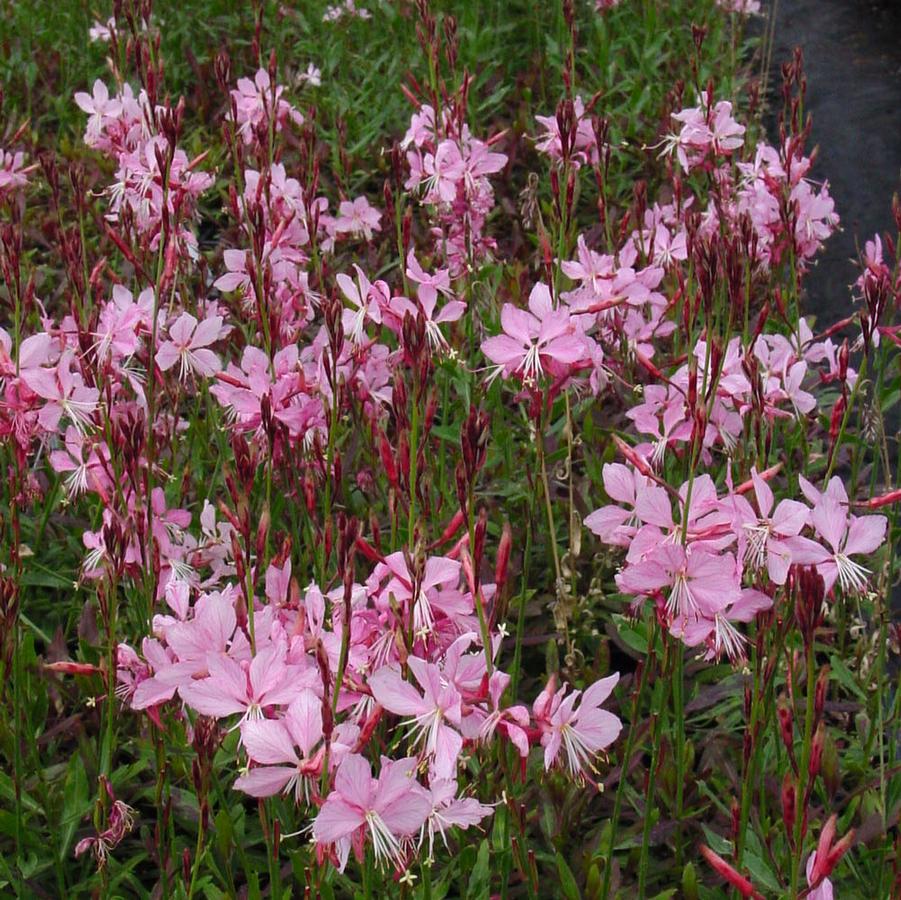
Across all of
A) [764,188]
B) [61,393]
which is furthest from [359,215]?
[61,393]

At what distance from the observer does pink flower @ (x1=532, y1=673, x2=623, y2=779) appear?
142 cm

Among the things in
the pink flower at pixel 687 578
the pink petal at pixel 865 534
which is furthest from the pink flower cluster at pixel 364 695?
the pink petal at pixel 865 534

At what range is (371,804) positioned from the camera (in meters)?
1.24

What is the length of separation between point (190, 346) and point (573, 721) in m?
1.19

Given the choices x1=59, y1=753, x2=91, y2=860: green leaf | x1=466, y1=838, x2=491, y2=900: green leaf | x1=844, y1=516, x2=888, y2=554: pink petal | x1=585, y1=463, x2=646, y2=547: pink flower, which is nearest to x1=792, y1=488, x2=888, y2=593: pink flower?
x1=844, y1=516, x2=888, y2=554: pink petal

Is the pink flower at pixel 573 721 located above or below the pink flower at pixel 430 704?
below

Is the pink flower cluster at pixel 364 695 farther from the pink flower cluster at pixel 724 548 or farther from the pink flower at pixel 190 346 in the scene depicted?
the pink flower at pixel 190 346

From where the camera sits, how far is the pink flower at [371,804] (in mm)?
1213

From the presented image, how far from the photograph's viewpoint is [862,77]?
703 cm

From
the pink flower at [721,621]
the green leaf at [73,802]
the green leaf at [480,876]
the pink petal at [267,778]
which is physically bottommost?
the green leaf at [73,802]

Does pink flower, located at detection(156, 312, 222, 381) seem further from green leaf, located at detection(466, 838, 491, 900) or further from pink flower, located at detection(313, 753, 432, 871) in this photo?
pink flower, located at detection(313, 753, 432, 871)

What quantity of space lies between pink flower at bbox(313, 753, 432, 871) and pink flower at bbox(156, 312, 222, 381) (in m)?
1.20

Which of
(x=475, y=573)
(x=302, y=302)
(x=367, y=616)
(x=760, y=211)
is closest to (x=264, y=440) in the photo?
(x=302, y=302)

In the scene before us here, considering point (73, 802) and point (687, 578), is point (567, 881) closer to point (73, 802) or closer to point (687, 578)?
point (687, 578)
